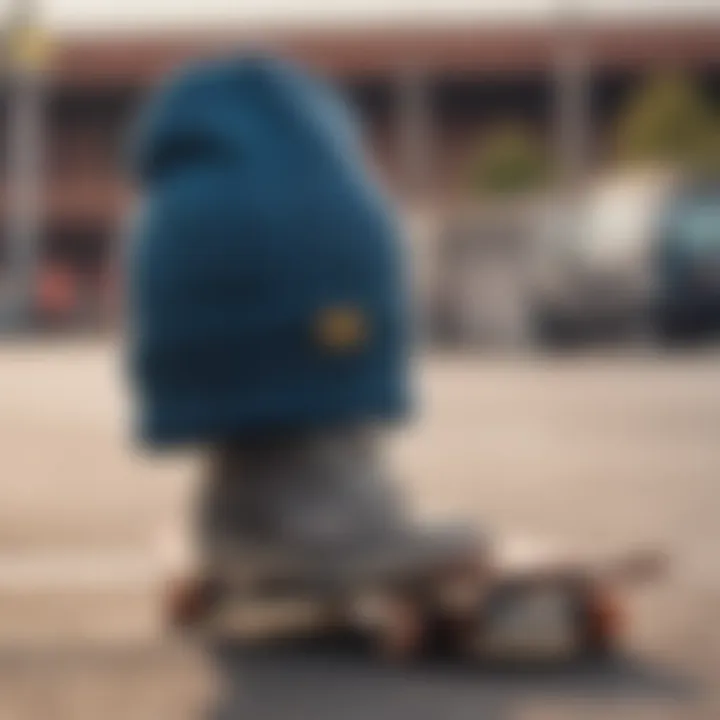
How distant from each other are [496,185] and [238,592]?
26346 millimetres

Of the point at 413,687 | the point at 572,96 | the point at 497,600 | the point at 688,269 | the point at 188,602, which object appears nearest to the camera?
the point at 413,687

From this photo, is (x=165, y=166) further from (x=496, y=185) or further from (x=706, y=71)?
(x=706, y=71)

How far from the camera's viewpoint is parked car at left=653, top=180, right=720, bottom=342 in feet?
50.2

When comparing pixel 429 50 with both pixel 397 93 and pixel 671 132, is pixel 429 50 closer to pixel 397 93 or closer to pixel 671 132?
pixel 397 93

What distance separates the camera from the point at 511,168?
30047 millimetres

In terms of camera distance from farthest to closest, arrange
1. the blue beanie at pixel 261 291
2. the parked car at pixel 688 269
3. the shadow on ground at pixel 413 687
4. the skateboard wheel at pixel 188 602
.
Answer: the parked car at pixel 688 269, the skateboard wheel at pixel 188 602, the blue beanie at pixel 261 291, the shadow on ground at pixel 413 687

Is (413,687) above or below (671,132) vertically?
below

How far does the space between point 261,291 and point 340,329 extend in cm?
15

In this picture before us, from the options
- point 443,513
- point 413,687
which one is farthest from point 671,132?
point 413,687

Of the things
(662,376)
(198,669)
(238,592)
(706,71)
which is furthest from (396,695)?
(706,71)

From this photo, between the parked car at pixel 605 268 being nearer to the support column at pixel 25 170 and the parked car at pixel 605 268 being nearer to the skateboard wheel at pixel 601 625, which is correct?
the skateboard wheel at pixel 601 625

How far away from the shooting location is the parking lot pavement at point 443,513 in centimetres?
323

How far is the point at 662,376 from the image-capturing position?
1191cm

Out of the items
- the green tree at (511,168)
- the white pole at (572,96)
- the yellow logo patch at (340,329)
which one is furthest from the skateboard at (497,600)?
the white pole at (572,96)
